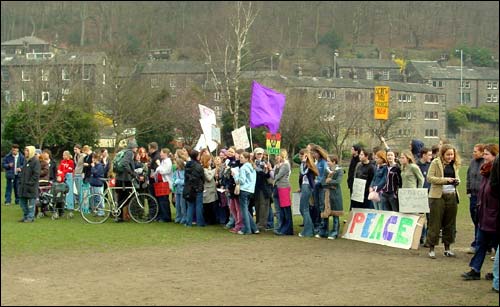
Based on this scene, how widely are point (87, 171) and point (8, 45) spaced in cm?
12260

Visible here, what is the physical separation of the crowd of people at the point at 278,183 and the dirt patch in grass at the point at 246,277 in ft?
4.27

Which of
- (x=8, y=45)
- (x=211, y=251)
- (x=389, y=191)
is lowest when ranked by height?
(x=211, y=251)

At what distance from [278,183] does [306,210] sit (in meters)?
1.01

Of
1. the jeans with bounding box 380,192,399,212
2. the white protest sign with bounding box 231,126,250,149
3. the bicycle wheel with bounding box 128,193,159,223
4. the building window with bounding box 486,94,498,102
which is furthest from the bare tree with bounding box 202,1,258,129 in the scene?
the building window with bounding box 486,94,498,102

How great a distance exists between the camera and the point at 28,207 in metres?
18.8

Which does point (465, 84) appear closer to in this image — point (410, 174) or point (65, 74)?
A: point (65, 74)

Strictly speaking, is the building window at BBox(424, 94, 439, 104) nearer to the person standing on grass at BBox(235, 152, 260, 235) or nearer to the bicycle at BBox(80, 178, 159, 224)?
the bicycle at BBox(80, 178, 159, 224)

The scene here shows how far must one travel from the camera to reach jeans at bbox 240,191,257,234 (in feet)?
57.0

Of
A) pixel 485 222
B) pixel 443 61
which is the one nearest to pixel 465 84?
pixel 443 61

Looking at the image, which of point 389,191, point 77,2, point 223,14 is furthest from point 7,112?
point 77,2

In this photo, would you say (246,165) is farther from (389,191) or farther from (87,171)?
(87,171)

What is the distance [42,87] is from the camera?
56.0 m

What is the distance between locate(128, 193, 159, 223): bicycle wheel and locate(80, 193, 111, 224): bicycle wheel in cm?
60

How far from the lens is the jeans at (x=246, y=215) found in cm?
1737
